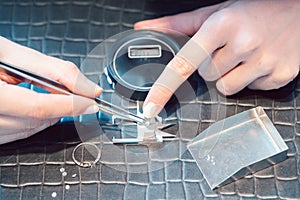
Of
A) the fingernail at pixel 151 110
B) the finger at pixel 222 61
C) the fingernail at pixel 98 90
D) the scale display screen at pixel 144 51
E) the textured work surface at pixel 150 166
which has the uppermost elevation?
the scale display screen at pixel 144 51

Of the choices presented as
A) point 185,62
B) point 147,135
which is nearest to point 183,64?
point 185,62

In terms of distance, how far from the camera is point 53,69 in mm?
618

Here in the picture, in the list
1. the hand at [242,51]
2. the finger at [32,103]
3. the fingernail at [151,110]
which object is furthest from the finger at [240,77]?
the finger at [32,103]

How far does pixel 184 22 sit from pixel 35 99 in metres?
0.26

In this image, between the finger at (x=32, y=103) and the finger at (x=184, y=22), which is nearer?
the finger at (x=32, y=103)

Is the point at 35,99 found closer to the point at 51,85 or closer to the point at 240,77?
the point at 51,85

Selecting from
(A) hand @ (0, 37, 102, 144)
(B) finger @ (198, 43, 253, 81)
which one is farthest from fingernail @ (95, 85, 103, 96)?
(B) finger @ (198, 43, 253, 81)

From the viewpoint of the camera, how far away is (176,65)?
642 mm

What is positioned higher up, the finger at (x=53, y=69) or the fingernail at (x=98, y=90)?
the finger at (x=53, y=69)

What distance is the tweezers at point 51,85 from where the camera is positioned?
61cm

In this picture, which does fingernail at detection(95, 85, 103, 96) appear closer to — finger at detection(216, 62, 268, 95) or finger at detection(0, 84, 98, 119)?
finger at detection(0, 84, 98, 119)

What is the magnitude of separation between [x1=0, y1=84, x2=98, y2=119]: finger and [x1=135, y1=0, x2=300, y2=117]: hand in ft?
0.35

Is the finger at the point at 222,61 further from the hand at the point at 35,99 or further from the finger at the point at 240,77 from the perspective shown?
the hand at the point at 35,99

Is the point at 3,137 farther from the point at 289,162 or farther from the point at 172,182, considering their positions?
the point at 289,162
